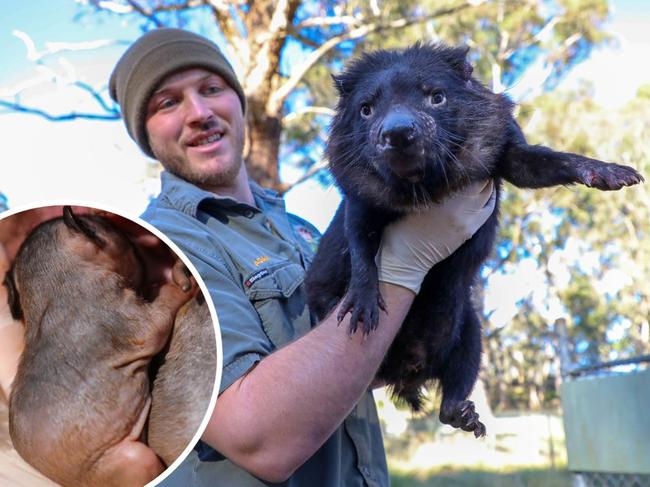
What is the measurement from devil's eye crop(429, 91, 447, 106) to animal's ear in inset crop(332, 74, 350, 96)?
371 mm

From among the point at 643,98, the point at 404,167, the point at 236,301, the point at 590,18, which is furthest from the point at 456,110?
the point at 643,98

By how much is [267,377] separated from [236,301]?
297mm

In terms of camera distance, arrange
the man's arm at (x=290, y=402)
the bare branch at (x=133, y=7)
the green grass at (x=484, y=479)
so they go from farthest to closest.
A: the green grass at (x=484, y=479) < the bare branch at (x=133, y=7) < the man's arm at (x=290, y=402)

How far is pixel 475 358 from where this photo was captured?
9.03 ft

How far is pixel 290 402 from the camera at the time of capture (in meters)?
1.96

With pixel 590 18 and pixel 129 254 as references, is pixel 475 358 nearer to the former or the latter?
pixel 129 254

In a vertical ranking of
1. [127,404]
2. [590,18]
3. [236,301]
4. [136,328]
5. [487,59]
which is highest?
[590,18]

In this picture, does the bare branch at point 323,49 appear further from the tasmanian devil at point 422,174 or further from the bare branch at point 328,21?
the tasmanian devil at point 422,174

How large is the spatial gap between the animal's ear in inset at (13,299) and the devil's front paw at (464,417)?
165 centimetres

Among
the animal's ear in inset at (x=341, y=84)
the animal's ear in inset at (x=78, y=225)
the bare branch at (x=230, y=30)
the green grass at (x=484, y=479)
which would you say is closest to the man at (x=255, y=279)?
the animal's ear in inset at (x=341, y=84)

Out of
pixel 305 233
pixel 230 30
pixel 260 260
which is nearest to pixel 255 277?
pixel 260 260

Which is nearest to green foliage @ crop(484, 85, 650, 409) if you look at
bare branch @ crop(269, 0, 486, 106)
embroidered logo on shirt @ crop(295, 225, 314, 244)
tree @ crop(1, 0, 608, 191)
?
tree @ crop(1, 0, 608, 191)

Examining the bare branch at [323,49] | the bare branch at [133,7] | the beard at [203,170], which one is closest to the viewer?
the beard at [203,170]

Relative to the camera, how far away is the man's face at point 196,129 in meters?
3.02
